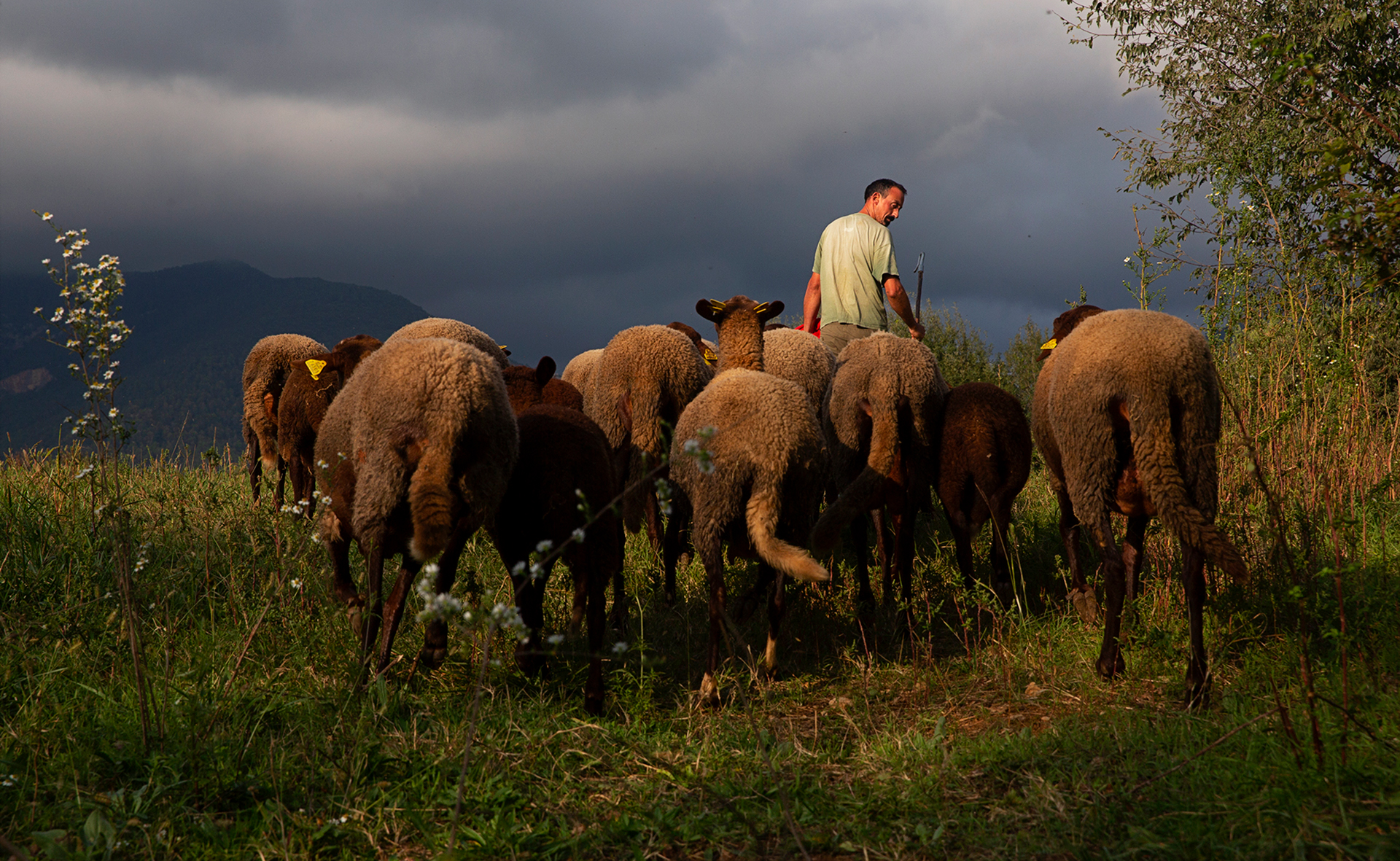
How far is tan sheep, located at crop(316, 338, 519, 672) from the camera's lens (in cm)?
407

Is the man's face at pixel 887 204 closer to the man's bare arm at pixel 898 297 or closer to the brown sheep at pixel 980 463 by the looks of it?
the man's bare arm at pixel 898 297

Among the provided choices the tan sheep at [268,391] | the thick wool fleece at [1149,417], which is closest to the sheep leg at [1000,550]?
the thick wool fleece at [1149,417]

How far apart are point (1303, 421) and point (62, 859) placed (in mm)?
6813

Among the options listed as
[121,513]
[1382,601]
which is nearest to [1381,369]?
[1382,601]

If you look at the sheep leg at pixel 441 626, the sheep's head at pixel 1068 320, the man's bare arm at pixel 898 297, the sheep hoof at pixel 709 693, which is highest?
the man's bare arm at pixel 898 297

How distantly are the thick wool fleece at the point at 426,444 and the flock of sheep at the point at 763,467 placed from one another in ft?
0.03

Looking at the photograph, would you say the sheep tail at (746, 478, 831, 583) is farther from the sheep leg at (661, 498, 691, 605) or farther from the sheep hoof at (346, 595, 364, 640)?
the sheep hoof at (346, 595, 364, 640)

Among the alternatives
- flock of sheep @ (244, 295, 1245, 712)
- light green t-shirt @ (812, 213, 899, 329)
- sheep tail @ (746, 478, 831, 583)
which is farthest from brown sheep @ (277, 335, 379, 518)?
light green t-shirt @ (812, 213, 899, 329)

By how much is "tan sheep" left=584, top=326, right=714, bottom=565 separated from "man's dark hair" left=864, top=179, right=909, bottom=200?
3.38 meters

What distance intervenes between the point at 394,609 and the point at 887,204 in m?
6.78

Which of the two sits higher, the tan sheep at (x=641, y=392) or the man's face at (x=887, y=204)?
the man's face at (x=887, y=204)

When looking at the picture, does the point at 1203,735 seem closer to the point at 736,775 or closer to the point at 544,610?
the point at 736,775

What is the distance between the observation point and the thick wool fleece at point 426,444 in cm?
411

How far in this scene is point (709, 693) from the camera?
457 cm
